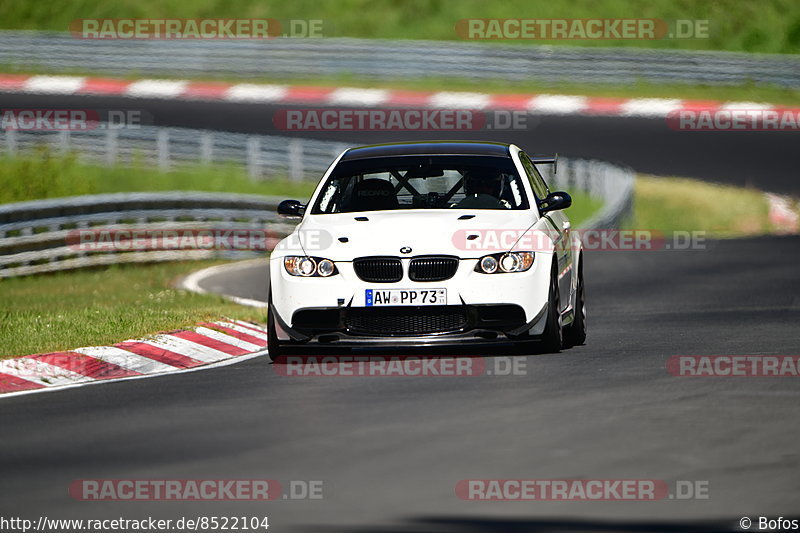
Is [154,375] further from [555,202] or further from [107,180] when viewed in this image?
[107,180]

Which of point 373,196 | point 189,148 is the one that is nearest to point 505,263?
point 373,196

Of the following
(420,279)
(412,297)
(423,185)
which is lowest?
(412,297)

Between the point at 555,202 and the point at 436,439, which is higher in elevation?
the point at 555,202

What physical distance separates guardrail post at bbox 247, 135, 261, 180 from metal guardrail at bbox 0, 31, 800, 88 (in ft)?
28.9

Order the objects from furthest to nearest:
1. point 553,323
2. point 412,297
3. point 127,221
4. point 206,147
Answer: point 206,147
point 127,221
point 553,323
point 412,297

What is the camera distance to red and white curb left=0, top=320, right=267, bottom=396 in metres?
12.1

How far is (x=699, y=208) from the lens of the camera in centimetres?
3100

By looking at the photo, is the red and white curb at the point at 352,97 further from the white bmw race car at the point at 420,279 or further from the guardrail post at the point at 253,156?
the white bmw race car at the point at 420,279

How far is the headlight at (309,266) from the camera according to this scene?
12.0 metres

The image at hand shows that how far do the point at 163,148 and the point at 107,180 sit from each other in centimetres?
138

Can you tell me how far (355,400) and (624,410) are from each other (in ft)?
5.45

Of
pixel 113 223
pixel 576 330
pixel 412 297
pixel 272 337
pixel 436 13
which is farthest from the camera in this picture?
pixel 436 13

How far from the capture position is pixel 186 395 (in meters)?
10.9

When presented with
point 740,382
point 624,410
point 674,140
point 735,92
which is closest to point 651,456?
point 624,410
